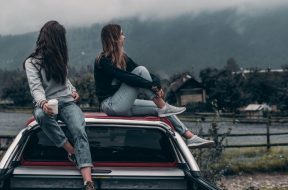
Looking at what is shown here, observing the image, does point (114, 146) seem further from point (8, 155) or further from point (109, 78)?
point (8, 155)

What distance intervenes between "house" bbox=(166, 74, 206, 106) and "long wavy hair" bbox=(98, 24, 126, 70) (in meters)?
86.2

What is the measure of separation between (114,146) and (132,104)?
525mm

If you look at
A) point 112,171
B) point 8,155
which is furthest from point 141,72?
point 8,155

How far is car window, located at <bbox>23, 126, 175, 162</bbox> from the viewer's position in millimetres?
4516

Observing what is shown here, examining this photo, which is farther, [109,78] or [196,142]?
[196,142]

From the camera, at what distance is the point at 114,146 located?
4586mm

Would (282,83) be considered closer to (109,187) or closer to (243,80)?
(243,80)

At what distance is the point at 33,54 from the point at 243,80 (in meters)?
71.1

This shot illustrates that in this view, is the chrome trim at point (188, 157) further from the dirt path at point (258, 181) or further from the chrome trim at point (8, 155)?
the dirt path at point (258, 181)

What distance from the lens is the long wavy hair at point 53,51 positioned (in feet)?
14.8

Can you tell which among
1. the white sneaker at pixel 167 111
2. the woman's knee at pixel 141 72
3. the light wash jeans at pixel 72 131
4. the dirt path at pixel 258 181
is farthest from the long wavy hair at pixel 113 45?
the dirt path at pixel 258 181

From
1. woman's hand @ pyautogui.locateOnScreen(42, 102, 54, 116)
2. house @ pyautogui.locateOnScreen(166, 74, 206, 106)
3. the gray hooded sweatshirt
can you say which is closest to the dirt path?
the gray hooded sweatshirt

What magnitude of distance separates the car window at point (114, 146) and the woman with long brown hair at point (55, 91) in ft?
0.62

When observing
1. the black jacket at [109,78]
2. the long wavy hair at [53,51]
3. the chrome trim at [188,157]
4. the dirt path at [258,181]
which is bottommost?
the dirt path at [258,181]
